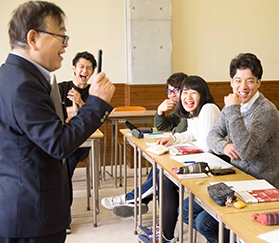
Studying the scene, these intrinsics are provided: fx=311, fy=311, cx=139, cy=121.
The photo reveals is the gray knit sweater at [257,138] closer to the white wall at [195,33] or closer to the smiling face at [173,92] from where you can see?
the smiling face at [173,92]

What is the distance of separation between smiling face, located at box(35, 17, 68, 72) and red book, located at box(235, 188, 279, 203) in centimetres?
92

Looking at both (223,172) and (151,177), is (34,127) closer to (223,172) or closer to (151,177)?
(223,172)

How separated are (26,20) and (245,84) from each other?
1.33 metres

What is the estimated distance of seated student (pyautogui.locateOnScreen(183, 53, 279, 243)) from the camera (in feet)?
5.62

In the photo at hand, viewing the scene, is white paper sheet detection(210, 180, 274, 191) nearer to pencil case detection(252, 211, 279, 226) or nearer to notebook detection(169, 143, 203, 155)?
pencil case detection(252, 211, 279, 226)

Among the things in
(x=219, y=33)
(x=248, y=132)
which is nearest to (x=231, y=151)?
(x=248, y=132)

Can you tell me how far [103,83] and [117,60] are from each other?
3823 mm

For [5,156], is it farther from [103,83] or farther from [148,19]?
[148,19]

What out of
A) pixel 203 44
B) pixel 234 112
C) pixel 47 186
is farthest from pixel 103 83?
pixel 203 44

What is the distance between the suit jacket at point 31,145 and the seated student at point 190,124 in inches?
51.0

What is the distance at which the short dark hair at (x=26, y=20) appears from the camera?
1.03 metres

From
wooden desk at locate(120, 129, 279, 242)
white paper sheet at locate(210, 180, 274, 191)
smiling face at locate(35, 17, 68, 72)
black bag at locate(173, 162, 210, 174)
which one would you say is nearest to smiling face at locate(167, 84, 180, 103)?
wooden desk at locate(120, 129, 279, 242)

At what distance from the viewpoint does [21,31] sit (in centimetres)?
103

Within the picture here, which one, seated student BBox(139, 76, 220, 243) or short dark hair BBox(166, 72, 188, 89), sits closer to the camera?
seated student BBox(139, 76, 220, 243)
